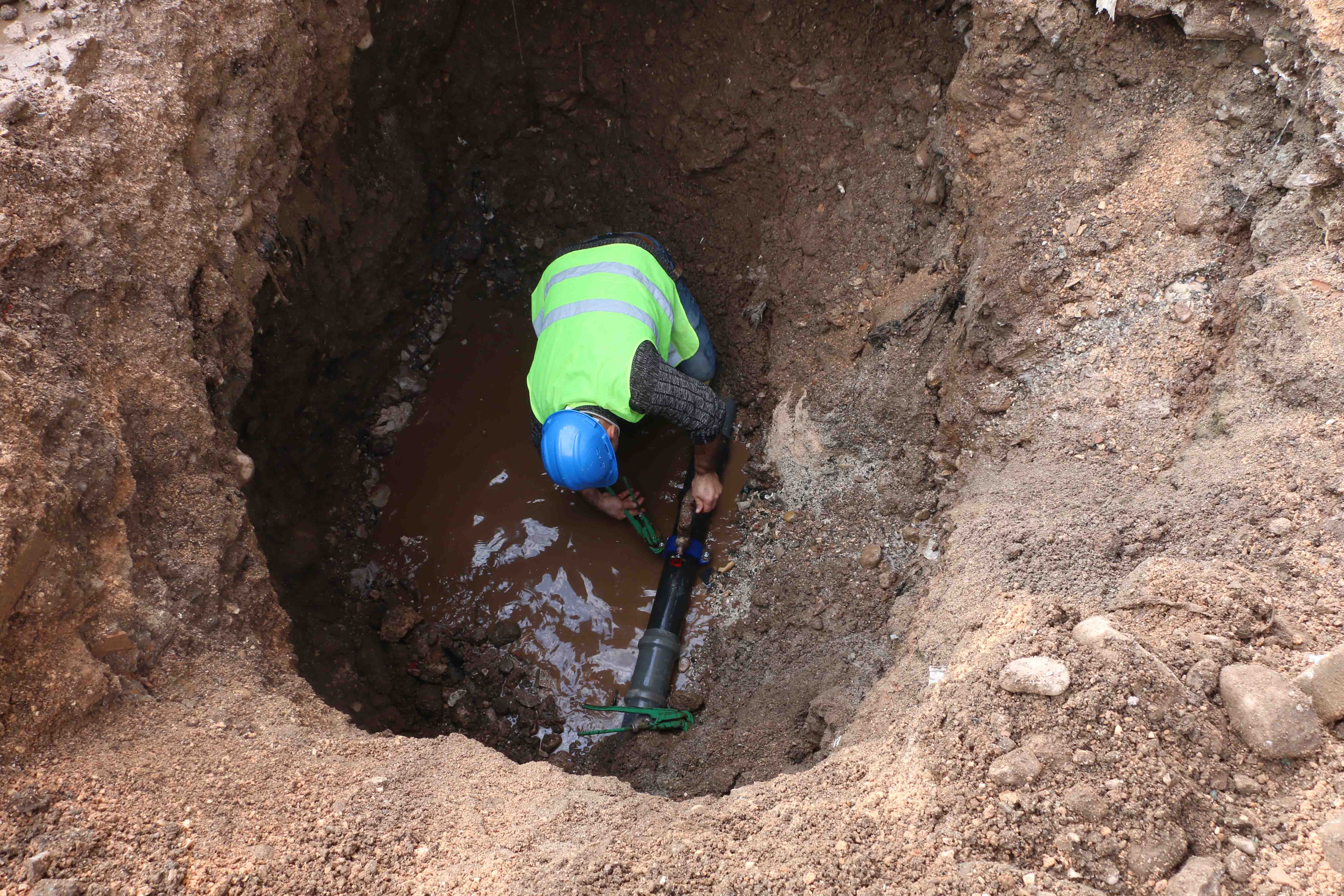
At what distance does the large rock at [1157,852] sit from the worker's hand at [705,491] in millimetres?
2239

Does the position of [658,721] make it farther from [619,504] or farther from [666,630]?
[619,504]

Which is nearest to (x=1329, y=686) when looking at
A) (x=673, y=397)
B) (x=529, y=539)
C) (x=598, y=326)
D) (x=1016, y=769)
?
(x=1016, y=769)

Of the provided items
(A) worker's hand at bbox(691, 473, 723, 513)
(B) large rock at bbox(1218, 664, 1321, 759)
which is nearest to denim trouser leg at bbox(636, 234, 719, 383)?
(A) worker's hand at bbox(691, 473, 723, 513)

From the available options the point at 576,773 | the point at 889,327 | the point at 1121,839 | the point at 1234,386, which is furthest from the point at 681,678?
the point at 1234,386

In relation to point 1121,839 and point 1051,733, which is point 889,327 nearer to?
point 1051,733

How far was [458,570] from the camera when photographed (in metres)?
3.54

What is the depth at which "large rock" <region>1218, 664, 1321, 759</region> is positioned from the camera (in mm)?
1396

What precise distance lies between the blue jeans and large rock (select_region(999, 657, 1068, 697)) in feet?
6.67

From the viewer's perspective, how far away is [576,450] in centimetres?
283

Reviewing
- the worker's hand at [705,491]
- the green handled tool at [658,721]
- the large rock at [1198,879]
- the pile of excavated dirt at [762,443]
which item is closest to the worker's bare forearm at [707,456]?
the worker's hand at [705,491]

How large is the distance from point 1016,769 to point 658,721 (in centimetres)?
173

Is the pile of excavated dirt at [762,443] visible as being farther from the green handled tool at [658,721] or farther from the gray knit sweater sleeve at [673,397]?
the gray knit sweater sleeve at [673,397]

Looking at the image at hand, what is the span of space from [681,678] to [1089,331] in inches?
83.7

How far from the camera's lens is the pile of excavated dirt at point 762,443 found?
1.56 m
